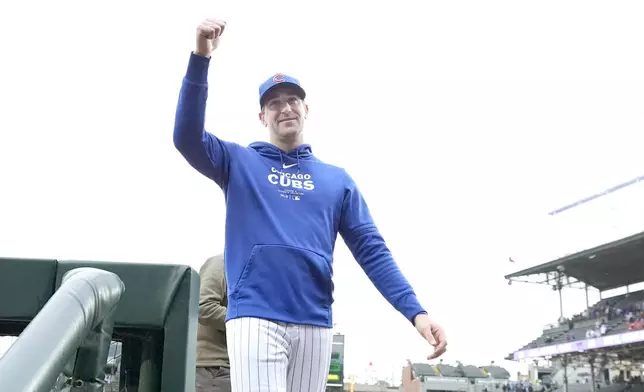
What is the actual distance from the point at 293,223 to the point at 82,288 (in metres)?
1.12

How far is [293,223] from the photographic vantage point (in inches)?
83.4

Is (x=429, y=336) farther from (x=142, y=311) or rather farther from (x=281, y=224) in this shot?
(x=142, y=311)

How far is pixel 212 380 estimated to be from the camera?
11.1 feet

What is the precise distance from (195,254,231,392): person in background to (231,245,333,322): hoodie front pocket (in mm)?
1352

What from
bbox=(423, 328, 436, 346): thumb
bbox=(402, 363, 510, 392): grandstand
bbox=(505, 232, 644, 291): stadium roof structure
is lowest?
bbox=(402, 363, 510, 392): grandstand

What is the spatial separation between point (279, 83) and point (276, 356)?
100 centimetres

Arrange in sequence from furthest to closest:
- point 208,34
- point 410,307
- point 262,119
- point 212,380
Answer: point 212,380, point 262,119, point 410,307, point 208,34

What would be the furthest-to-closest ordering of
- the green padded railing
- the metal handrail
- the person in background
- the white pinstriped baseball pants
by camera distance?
the person in background
the white pinstriped baseball pants
the green padded railing
the metal handrail

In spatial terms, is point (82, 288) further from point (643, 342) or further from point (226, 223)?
point (643, 342)

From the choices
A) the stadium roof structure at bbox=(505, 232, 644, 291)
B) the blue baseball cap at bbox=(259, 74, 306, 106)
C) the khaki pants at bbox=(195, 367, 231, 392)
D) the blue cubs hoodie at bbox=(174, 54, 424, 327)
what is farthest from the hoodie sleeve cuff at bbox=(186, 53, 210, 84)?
the stadium roof structure at bbox=(505, 232, 644, 291)

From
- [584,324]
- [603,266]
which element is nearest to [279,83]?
[603,266]

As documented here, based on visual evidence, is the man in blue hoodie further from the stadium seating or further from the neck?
the stadium seating

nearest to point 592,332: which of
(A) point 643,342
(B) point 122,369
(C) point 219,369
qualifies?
(A) point 643,342

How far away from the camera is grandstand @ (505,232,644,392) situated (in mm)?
24641
